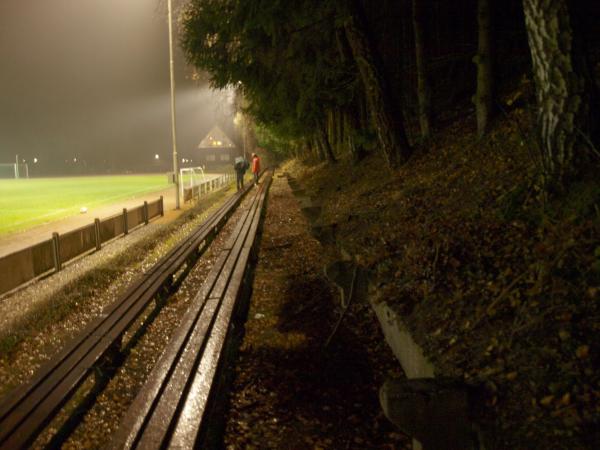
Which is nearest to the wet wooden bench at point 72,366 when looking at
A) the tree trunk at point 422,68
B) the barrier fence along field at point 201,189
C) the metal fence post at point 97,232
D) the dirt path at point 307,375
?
the dirt path at point 307,375

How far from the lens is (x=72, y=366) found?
413 centimetres

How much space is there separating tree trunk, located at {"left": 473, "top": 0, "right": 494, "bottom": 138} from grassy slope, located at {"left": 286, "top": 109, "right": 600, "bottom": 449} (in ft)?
5.32

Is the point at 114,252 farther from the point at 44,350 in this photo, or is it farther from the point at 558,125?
the point at 558,125

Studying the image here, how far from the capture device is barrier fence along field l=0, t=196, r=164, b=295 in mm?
7933

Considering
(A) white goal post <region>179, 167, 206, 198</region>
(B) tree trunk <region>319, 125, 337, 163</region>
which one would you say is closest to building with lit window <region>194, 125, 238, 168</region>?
(A) white goal post <region>179, 167, 206, 198</region>

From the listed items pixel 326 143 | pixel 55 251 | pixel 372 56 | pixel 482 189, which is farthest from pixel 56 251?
pixel 326 143

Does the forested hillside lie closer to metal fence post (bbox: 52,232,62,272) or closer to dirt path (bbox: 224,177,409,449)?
dirt path (bbox: 224,177,409,449)

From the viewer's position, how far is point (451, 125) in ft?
37.2

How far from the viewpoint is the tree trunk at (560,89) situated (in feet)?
14.0

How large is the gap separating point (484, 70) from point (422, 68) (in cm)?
219

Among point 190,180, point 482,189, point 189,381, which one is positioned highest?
point 482,189

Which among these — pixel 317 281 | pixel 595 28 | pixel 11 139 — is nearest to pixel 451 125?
pixel 595 28

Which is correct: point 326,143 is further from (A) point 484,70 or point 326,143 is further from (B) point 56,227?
(A) point 484,70

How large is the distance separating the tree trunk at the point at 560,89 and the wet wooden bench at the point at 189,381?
3458mm
